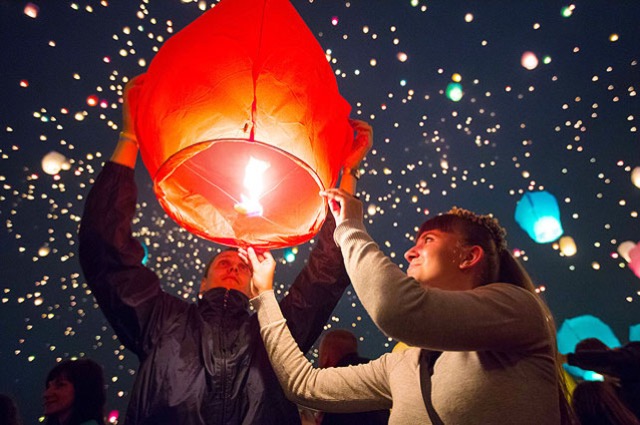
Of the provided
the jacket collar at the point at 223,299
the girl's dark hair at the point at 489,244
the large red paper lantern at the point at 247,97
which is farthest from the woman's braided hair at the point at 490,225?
the jacket collar at the point at 223,299

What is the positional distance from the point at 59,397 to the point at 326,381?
6.97 feet

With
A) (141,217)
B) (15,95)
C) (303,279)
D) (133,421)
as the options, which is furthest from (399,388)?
(15,95)

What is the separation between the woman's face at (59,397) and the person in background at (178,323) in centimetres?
128

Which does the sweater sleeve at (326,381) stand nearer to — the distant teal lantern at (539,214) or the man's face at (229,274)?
the man's face at (229,274)

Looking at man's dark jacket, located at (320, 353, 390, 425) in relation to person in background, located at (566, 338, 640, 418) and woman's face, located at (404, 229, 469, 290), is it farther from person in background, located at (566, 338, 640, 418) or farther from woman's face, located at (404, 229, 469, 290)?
person in background, located at (566, 338, 640, 418)

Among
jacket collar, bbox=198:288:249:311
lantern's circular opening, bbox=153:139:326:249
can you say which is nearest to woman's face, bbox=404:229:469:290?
lantern's circular opening, bbox=153:139:326:249

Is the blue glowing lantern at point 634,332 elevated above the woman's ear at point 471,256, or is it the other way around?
the blue glowing lantern at point 634,332

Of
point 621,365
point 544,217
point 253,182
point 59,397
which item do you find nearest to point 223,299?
point 253,182

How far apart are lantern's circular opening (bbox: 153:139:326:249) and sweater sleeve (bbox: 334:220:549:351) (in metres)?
0.48

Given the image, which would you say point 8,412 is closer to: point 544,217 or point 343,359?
point 343,359

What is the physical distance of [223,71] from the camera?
1156 millimetres

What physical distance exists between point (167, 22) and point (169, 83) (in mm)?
3794

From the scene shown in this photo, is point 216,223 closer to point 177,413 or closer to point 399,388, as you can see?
point 177,413

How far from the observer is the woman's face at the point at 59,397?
251 cm
